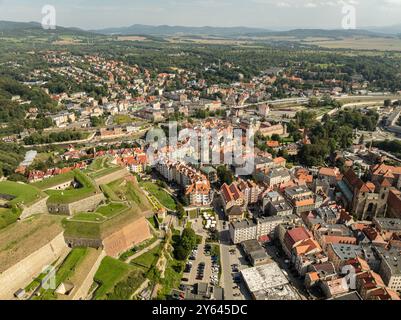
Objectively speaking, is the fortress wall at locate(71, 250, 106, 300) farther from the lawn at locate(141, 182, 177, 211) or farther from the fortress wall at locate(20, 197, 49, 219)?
the lawn at locate(141, 182, 177, 211)

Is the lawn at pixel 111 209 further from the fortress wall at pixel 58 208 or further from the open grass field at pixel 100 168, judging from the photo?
the open grass field at pixel 100 168

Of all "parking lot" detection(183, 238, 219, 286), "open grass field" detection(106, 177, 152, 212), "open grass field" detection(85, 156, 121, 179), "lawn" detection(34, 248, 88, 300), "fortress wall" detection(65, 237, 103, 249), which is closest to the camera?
"lawn" detection(34, 248, 88, 300)

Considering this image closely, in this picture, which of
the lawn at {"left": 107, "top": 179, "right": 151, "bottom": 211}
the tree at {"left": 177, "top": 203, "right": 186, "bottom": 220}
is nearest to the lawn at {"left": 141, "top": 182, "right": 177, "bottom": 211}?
the tree at {"left": 177, "top": 203, "right": 186, "bottom": 220}

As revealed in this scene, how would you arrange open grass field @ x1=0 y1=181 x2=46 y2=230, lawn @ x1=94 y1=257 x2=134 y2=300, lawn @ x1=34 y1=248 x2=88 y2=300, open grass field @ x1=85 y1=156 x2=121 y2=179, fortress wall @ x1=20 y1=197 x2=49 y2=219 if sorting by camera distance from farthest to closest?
1. open grass field @ x1=85 y1=156 x2=121 y2=179
2. fortress wall @ x1=20 y1=197 x2=49 y2=219
3. open grass field @ x1=0 y1=181 x2=46 y2=230
4. lawn @ x1=94 y1=257 x2=134 y2=300
5. lawn @ x1=34 y1=248 x2=88 y2=300

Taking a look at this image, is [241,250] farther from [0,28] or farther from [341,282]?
[0,28]

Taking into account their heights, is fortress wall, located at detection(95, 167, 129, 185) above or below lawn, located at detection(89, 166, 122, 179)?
below

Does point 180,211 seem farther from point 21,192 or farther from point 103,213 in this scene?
point 21,192
